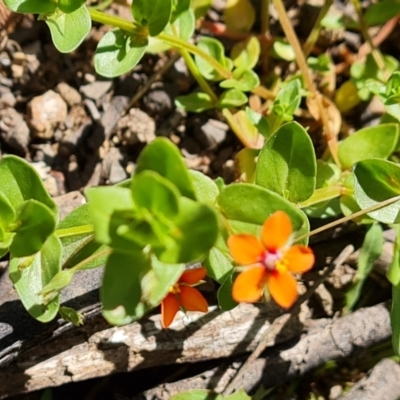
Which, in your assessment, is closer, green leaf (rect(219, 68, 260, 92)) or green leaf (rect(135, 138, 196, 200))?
green leaf (rect(135, 138, 196, 200))

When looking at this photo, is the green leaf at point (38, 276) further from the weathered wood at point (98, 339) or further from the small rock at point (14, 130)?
the small rock at point (14, 130)

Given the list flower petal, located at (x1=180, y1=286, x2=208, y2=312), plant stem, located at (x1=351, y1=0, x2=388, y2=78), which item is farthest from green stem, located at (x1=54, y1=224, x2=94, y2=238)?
plant stem, located at (x1=351, y1=0, x2=388, y2=78)

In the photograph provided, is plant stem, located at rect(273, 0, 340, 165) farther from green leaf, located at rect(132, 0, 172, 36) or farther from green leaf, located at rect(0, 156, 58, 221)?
green leaf, located at rect(0, 156, 58, 221)

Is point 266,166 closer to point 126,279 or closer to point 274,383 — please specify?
point 126,279

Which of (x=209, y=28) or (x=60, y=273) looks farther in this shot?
(x=209, y=28)

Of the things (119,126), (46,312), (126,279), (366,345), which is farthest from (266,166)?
(119,126)

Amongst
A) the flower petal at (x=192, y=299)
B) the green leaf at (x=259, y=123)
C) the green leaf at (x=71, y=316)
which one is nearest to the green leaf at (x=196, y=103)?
the green leaf at (x=259, y=123)
